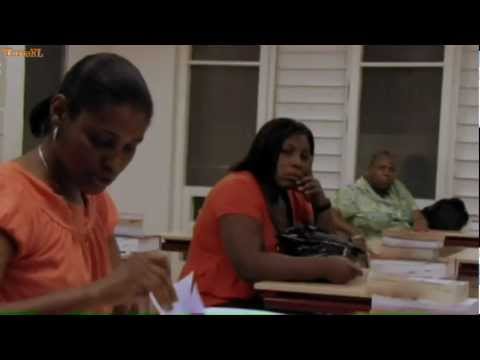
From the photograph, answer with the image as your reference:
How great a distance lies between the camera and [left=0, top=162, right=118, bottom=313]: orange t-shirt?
3.12ft

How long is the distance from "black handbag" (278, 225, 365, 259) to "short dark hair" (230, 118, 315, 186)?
0.62 ft

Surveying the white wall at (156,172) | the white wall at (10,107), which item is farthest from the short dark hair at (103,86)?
the white wall at (156,172)

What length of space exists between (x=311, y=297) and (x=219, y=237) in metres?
0.36

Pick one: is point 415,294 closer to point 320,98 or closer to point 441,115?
point 441,115

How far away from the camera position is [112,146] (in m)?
1.01

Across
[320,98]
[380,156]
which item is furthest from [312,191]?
[320,98]

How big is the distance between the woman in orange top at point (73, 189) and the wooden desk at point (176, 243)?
88.1 inches

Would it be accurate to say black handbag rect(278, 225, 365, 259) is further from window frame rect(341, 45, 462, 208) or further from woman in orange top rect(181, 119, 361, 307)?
window frame rect(341, 45, 462, 208)

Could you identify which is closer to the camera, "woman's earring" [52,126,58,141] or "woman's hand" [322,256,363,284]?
"woman's earring" [52,126,58,141]

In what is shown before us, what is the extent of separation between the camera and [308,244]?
1.95m

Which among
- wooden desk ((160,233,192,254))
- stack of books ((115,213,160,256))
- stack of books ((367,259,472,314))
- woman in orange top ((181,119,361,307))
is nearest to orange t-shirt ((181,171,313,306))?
woman in orange top ((181,119,361,307))
